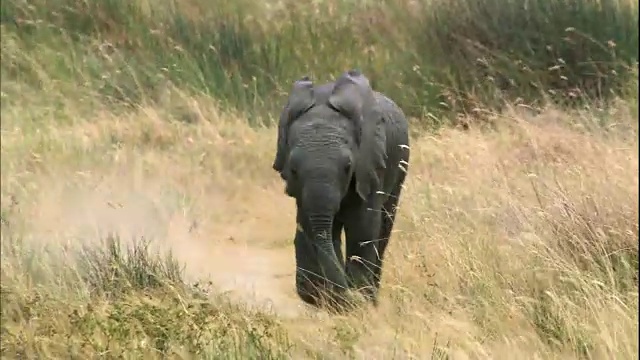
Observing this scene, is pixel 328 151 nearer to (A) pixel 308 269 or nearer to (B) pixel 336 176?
(B) pixel 336 176

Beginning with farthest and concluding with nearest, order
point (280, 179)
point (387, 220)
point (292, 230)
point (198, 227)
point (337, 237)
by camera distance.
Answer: point (280, 179) → point (198, 227) → point (292, 230) → point (387, 220) → point (337, 237)

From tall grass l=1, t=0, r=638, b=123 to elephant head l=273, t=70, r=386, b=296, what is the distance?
2.18 m

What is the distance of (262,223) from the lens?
6.70m

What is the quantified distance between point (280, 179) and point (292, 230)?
0.93 metres

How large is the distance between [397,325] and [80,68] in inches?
176

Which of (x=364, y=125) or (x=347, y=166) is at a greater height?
(x=364, y=125)

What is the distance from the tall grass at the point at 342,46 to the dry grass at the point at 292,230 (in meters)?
0.29

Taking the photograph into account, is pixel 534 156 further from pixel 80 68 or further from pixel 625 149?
pixel 80 68

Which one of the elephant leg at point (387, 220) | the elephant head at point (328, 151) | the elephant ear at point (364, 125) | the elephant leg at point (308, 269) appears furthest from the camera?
the elephant leg at point (387, 220)

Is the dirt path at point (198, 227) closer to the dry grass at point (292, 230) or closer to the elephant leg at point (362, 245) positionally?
the dry grass at point (292, 230)

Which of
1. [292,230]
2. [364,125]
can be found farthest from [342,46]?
[364,125]

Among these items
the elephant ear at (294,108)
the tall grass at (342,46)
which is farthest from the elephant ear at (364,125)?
the tall grass at (342,46)

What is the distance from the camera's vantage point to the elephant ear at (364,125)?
4594 mm

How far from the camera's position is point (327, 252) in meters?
4.61
